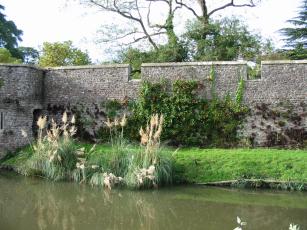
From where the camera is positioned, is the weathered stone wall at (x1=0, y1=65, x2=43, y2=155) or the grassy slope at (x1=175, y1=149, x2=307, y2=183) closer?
the grassy slope at (x1=175, y1=149, x2=307, y2=183)

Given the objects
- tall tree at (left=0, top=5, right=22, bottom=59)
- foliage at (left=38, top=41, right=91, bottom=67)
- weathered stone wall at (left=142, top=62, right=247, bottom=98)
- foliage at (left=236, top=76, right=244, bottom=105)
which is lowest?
foliage at (left=236, top=76, right=244, bottom=105)

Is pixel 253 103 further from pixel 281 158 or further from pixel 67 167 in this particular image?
pixel 67 167

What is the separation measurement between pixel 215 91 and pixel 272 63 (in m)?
2.16

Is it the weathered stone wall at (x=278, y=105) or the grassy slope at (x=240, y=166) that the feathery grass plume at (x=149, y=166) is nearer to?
the grassy slope at (x=240, y=166)

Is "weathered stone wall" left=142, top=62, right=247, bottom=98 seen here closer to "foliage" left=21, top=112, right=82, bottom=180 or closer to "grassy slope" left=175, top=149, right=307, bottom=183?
"grassy slope" left=175, top=149, right=307, bottom=183

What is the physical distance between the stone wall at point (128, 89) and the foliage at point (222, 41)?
186 inches

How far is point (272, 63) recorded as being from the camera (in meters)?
→ 15.9

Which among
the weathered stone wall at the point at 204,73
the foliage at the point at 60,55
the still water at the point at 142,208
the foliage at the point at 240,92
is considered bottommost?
the still water at the point at 142,208

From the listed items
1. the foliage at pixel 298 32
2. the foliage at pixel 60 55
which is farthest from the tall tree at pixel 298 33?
the foliage at pixel 60 55

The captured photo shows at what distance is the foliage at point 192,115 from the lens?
16.0 meters

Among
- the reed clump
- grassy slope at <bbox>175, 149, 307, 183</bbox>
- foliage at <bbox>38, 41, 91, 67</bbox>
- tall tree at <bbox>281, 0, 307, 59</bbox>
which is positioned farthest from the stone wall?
tall tree at <bbox>281, 0, 307, 59</bbox>

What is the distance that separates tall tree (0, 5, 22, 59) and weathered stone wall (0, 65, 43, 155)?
21.0 metres

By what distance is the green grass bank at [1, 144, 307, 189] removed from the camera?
40.6ft

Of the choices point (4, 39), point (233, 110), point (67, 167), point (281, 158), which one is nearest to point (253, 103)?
point (233, 110)
